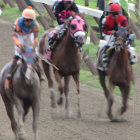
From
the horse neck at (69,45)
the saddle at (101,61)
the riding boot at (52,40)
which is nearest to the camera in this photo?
the saddle at (101,61)

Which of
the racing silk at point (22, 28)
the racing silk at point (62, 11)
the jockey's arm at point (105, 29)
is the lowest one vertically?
the jockey's arm at point (105, 29)

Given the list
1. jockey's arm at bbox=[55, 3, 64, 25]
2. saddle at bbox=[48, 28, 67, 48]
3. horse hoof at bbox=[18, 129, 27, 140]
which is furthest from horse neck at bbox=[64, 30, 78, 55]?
horse hoof at bbox=[18, 129, 27, 140]

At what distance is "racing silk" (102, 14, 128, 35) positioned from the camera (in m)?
10.3

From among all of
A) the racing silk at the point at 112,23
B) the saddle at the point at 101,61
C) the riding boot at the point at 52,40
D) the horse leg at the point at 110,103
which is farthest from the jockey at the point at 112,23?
the riding boot at the point at 52,40

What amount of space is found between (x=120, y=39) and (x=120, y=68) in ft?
2.59

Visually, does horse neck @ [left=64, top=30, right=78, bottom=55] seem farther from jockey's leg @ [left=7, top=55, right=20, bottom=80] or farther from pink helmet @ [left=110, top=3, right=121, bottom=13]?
jockey's leg @ [left=7, top=55, right=20, bottom=80]

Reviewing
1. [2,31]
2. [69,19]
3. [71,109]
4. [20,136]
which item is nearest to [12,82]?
[20,136]

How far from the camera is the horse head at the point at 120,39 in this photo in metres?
9.83

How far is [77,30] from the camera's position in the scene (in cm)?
1033

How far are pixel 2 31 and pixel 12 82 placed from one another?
9.96m

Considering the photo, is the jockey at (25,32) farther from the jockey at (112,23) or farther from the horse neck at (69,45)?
the jockey at (112,23)

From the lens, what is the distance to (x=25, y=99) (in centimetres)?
892

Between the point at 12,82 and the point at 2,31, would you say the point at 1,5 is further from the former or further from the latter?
the point at 12,82

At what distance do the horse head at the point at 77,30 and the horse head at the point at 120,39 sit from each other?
67 cm
